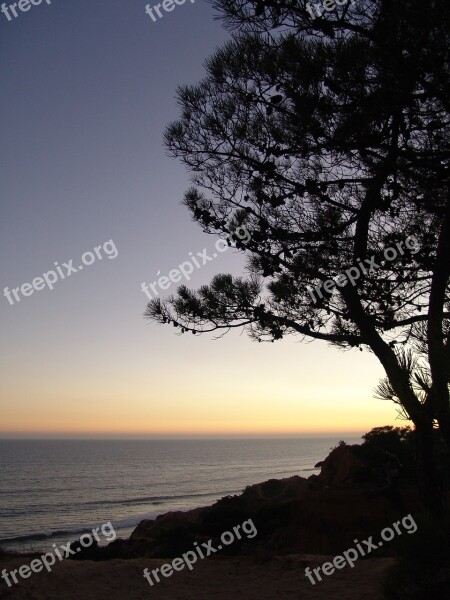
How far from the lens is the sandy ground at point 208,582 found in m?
6.33

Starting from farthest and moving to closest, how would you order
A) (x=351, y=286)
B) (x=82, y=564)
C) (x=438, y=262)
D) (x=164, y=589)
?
(x=82, y=564) < (x=164, y=589) < (x=351, y=286) < (x=438, y=262)

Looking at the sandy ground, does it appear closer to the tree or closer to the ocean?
the tree

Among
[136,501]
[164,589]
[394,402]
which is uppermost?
[394,402]

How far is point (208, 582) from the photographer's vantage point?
713cm

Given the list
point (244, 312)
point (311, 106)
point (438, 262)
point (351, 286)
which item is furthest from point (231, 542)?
point (311, 106)

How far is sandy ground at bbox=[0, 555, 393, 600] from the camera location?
6328mm

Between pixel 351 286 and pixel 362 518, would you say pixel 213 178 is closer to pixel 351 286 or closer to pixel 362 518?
pixel 351 286

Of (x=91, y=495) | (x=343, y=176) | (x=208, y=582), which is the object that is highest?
(x=343, y=176)

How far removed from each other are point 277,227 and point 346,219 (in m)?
0.81

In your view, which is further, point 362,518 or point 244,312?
point 362,518

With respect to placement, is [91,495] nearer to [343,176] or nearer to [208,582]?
[208,582]

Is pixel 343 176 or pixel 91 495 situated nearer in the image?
pixel 343 176

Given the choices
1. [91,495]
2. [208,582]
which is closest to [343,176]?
[208,582]

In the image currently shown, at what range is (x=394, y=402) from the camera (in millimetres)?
3752
